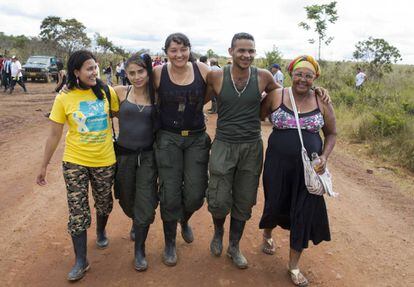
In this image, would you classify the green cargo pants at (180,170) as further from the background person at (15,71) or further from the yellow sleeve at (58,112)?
the background person at (15,71)

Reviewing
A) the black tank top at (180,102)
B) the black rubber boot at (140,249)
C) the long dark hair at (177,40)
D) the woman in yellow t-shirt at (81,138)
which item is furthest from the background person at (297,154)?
the woman in yellow t-shirt at (81,138)

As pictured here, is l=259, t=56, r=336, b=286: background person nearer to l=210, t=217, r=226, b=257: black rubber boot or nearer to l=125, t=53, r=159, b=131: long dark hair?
l=210, t=217, r=226, b=257: black rubber boot

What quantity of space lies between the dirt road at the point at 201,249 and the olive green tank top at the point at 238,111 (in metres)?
1.20

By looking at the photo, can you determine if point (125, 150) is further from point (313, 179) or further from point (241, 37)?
point (313, 179)

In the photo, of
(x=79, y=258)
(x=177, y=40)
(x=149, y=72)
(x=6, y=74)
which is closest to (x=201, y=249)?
(x=79, y=258)

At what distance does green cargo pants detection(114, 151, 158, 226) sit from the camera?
3367 mm

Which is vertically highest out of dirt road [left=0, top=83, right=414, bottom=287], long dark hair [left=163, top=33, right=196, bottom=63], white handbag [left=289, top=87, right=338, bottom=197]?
long dark hair [left=163, top=33, right=196, bottom=63]

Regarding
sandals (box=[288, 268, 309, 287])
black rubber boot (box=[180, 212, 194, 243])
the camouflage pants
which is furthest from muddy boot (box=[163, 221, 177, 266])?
sandals (box=[288, 268, 309, 287])

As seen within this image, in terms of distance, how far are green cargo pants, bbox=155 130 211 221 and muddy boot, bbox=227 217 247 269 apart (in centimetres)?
39

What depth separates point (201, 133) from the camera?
3.49 m

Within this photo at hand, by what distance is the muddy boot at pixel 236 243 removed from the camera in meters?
3.55

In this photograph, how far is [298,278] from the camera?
11.0 ft

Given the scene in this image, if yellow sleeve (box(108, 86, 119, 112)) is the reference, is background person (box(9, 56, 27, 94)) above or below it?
below

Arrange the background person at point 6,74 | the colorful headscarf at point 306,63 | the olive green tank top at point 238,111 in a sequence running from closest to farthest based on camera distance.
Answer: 1. the colorful headscarf at point 306,63
2. the olive green tank top at point 238,111
3. the background person at point 6,74
